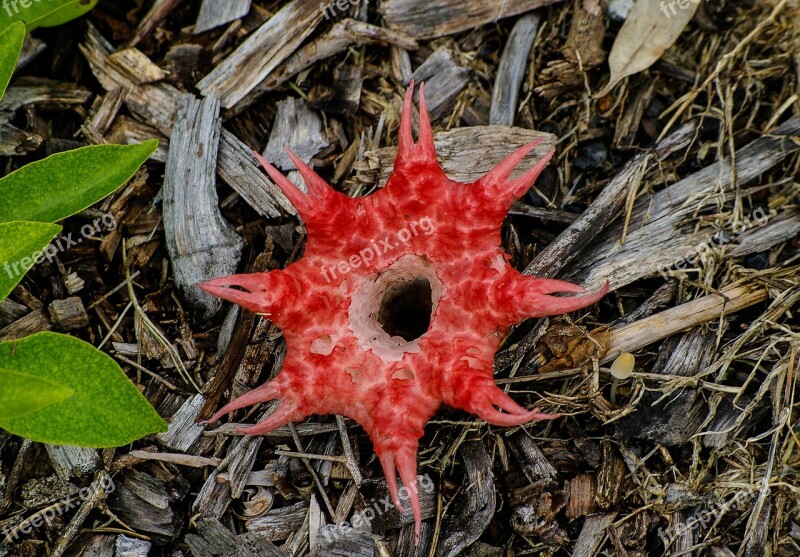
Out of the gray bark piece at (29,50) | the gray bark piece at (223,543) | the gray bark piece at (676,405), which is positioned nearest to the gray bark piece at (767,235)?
the gray bark piece at (676,405)

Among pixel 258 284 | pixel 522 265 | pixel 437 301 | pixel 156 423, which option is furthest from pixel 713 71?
pixel 156 423

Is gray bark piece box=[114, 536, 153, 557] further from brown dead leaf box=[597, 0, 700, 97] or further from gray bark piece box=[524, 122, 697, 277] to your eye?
brown dead leaf box=[597, 0, 700, 97]

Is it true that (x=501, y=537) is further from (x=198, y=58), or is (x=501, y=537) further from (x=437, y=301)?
(x=198, y=58)

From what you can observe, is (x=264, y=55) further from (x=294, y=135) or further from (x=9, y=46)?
(x=9, y=46)

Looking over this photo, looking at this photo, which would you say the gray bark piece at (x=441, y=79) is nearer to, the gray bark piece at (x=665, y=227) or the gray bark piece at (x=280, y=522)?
the gray bark piece at (x=665, y=227)

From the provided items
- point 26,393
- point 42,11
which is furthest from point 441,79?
point 26,393

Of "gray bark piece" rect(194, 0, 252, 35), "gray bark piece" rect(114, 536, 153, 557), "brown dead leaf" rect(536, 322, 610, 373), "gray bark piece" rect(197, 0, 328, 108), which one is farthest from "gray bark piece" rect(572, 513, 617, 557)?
"gray bark piece" rect(194, 0, 252, 35)
